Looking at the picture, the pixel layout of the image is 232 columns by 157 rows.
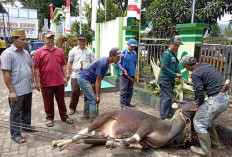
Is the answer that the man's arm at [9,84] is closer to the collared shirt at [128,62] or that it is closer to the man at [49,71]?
the man at [49,71]

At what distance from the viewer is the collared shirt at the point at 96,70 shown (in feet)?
11.7

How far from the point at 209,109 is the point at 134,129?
1.16 meters

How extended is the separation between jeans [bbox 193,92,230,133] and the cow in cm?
23

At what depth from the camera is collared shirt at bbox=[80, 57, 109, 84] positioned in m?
3.56

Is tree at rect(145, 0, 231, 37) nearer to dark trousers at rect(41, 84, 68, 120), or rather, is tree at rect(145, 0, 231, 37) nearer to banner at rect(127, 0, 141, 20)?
banner at rect(127, 0, 141, 20)

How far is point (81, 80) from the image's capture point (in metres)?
3.87

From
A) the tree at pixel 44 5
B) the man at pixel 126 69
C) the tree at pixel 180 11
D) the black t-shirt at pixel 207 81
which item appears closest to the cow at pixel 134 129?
the black t-shirt at pixel 207 81

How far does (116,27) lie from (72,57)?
11.6ft

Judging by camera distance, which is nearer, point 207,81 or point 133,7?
point 207,81

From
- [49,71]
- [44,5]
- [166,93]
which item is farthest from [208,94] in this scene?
[44,5]

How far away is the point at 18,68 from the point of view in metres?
3.40

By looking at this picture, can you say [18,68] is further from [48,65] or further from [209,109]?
[209,109]

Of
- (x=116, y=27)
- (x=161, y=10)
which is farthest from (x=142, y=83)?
(x=161, y=10)

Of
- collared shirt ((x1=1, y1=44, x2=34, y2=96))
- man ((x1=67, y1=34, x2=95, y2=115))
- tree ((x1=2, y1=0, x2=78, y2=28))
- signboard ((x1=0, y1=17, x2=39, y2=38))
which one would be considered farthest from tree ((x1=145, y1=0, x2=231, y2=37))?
tree ((x1=2, y1=0, x2=78, y2=28))
